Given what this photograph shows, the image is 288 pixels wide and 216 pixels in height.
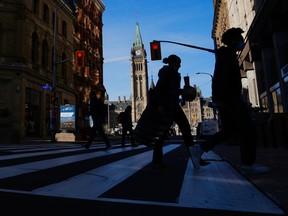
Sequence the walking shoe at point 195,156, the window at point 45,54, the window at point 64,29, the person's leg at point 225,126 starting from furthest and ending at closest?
the window at point 64,29
the window at point 45,54
the walking shoe at point 195,156
the person's leg at point 225,126

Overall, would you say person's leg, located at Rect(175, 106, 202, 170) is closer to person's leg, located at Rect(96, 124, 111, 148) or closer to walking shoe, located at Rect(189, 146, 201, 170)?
walking shoe, located at Rect(189, 146, 201, 170)

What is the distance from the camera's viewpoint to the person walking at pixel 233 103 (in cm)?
360

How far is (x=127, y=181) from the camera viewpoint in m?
3.12

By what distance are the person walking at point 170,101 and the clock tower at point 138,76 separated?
153175mm

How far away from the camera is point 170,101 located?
409 cm

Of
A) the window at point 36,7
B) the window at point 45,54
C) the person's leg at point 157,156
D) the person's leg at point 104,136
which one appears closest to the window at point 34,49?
the window at point 45,54

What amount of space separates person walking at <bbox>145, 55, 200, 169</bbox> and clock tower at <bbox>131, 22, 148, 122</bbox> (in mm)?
153175

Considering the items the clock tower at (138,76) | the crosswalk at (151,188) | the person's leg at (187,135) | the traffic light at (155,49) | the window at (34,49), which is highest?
the clock tower at (138,76)

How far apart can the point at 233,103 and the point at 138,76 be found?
16060 cm

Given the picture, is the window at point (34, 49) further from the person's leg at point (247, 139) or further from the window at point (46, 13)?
the person's leg at point (247, 139)

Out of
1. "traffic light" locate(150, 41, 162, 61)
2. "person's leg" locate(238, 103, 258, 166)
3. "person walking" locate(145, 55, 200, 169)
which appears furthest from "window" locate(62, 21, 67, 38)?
"person's leg" locate(238, 103, 258, 166)

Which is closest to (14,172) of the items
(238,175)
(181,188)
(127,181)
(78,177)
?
(78,177)

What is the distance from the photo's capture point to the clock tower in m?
160

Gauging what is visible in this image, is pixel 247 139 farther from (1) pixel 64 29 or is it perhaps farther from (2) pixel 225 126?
(1) pixel 64 29
